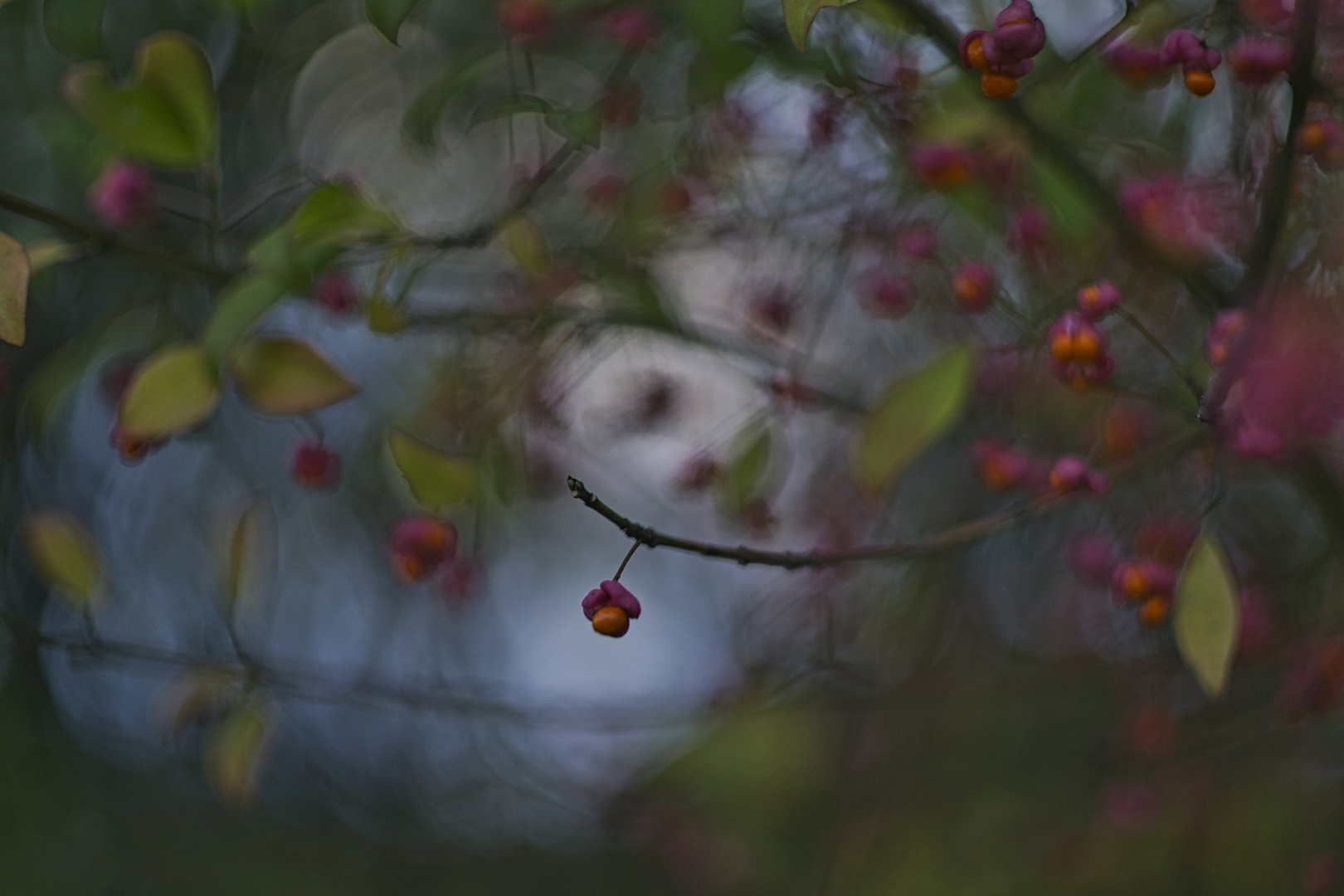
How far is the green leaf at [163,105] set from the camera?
0.85 meters

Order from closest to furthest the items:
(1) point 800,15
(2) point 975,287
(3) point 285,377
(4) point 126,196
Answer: (1) point 800,15
(3) point 285,377
(2) point 975,287
(4) point 126,196

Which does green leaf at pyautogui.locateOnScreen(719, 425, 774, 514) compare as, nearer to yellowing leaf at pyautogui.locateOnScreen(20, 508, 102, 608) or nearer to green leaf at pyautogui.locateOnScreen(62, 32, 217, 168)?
green leaf at pyautogui.locateOnScreen(62, 32, 217, 168)

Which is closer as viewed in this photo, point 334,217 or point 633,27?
point 334,217

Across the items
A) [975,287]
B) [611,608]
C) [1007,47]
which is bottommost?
[611,608]

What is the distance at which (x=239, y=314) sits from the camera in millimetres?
724

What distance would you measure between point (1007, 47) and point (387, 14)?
15.4 inches

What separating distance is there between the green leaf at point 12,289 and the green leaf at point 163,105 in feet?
0.71

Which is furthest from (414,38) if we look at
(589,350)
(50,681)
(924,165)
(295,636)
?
(50,681)

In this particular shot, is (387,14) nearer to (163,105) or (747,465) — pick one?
(163,105)

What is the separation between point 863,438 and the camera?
828 mm

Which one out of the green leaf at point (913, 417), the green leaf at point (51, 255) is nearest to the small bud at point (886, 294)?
the green leaf at point (913, 417)

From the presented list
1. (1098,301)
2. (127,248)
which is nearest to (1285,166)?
(1098,301)

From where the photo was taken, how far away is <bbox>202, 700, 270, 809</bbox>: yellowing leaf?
1035mm

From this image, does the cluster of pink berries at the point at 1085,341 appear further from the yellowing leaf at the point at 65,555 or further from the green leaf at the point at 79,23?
the yellowing leaf at the point at 65,555
